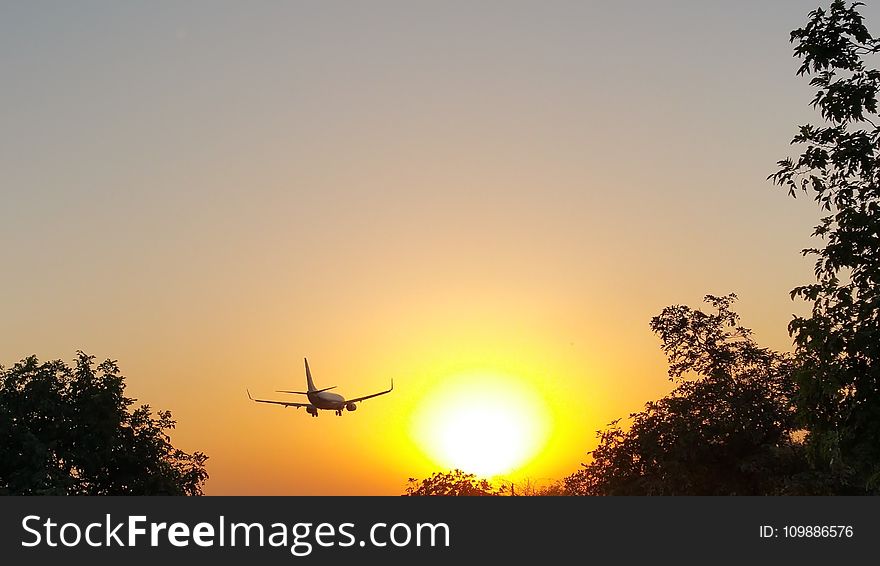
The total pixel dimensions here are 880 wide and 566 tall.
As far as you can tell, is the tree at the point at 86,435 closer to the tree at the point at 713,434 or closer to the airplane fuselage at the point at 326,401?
the tree at the point at 713,434

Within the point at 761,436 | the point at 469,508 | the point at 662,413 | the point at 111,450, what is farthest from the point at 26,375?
the point at 469,508

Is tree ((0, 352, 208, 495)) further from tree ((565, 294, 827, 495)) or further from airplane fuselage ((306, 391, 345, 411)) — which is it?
airplane fuselage ((306, 391, 345, 411))

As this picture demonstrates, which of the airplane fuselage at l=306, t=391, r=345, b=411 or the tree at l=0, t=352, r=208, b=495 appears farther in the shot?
the airplane fuselage at l=306, t=391, r=345, b=411

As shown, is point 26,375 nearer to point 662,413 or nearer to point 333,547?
point 662,413

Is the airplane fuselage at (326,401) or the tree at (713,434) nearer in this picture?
the tree at (713,434)

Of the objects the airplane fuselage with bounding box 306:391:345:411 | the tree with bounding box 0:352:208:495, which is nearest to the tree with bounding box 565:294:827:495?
the tree with bounding box 0:352:208:495

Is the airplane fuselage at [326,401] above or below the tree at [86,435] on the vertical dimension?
above

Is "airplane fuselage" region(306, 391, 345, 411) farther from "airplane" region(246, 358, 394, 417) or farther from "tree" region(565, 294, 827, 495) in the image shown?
"tree" region(565, 294, 827, 495)

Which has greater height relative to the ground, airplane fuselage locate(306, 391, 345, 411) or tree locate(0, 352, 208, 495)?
airplane fuselage locate(306, 391, 345, 411)

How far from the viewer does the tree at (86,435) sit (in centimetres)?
5538

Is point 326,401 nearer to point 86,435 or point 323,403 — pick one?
point 323,403

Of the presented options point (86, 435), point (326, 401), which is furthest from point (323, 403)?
point (86, 435)

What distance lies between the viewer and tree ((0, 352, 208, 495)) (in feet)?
182

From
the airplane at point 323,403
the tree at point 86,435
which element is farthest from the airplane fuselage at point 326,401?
the tree at point 86,435
